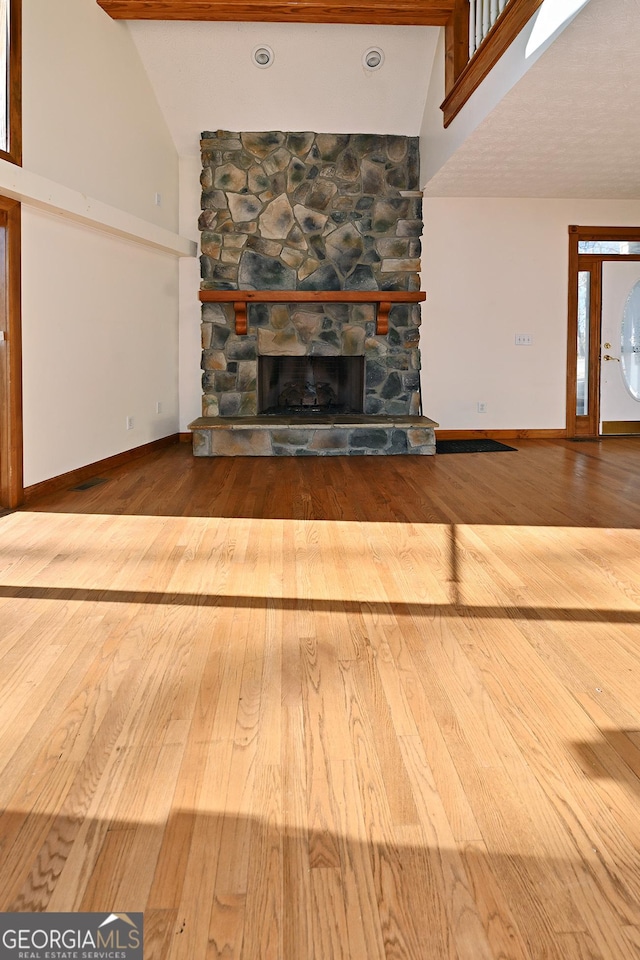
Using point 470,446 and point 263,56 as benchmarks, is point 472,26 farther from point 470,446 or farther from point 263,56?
point 470,446

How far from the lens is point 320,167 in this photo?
7.59 meters

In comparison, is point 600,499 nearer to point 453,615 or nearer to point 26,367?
point 453,615

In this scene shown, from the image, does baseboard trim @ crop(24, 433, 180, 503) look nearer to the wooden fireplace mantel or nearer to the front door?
the wooden fireplace mantel

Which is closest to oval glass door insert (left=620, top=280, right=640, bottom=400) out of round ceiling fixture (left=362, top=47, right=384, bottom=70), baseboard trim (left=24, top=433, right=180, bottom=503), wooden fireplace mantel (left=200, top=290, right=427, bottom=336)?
wooden fireplace mantel (left=200, top=290, right=427, bottom=336)

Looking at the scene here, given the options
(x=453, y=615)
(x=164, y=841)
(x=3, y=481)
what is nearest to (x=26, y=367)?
(x=3, y=481)

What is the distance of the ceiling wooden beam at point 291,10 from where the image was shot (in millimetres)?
5934

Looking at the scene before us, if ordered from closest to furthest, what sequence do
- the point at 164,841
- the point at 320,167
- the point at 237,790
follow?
the point at 164,841 < the point at 237,790 < the point at 320,167

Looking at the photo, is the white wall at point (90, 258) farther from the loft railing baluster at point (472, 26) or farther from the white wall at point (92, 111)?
the loft railing baluster at point (472, 26)

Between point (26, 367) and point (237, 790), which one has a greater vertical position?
point (26, 367)

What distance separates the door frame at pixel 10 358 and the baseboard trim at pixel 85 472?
0.20 meters

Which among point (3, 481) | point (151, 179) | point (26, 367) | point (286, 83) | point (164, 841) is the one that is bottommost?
point (164, 841)

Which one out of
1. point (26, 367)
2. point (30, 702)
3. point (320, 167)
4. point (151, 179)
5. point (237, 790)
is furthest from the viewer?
point (320, 167)

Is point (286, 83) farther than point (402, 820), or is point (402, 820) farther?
point (286, 83)

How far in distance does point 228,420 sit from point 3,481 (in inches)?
113
